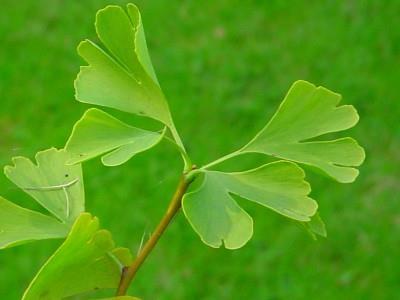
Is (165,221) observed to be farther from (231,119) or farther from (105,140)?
(231,119)

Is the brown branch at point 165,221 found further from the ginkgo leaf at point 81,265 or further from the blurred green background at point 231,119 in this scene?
the blurred green background at point 231,119

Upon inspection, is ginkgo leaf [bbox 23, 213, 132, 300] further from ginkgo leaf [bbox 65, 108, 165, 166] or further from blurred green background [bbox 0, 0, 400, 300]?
blurred green background [bbox 0, 0, 400, 300]

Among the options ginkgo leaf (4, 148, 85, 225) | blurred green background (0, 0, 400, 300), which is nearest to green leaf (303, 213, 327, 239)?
ginkgo leaf (4, 148, 85, 225)

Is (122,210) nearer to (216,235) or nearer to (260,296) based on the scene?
(260,296)

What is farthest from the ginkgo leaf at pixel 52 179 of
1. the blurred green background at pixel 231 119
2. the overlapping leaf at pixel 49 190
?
the blurred green background at pixel 231 119

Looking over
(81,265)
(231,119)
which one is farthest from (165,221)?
(231,119)
